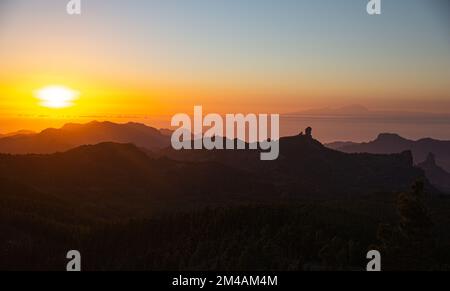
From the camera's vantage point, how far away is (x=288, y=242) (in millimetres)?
54625

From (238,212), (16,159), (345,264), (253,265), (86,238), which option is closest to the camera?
(345,264)

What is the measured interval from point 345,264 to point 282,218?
19.4 meters

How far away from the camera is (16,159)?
179625 mm

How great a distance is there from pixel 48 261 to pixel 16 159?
12261 centimetres

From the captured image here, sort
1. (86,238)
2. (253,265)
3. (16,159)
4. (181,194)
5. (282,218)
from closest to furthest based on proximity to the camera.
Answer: (253,265) → (282,218) → (86,238) → (16,159) → (181,194)

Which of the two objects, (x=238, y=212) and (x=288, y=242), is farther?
(x=238, y=212)

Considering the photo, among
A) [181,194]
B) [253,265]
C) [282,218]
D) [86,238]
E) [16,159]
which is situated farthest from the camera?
[181,194]
